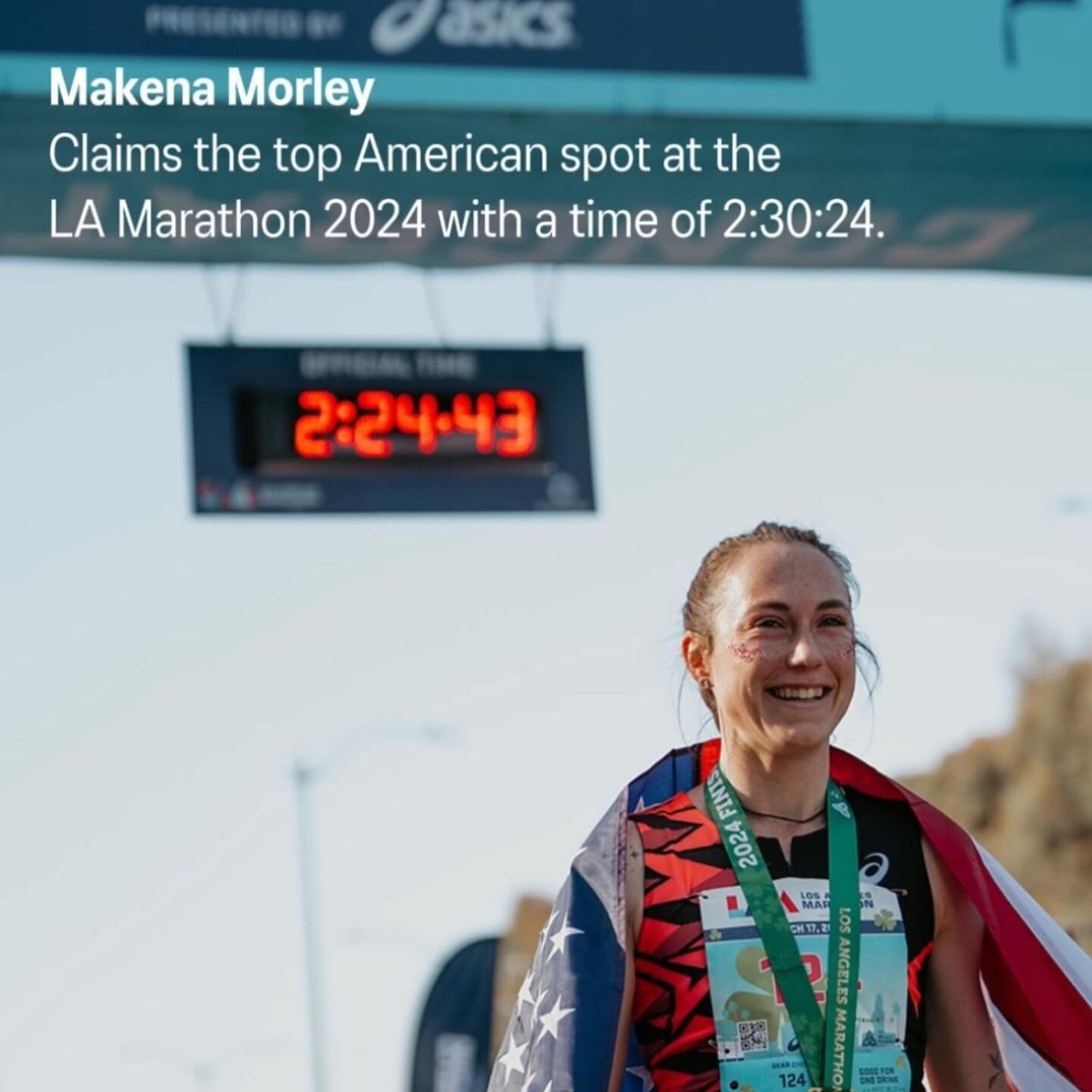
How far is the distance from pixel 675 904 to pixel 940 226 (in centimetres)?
676

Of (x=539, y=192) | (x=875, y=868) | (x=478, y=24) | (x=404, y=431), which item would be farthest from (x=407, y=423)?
(x=875, y=868)

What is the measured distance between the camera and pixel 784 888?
12.9 feet

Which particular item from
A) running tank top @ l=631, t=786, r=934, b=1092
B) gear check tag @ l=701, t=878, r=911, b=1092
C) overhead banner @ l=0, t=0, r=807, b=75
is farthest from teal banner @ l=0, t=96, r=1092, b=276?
gear check tag @ l=701, t=878, r=911, b=1092

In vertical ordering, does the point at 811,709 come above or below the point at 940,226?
below

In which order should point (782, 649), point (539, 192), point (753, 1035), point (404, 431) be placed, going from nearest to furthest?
1. point (753, 1035)
2. point (782, 649)
3. point (539, 192)
4. point (404, 431)

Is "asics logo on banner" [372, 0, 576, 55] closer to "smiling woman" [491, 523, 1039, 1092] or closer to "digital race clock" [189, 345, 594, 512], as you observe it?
"digital race clock" [189, 345, 594, 512]

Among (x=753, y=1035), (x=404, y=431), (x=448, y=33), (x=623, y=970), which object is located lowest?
(x=753, y=1035)

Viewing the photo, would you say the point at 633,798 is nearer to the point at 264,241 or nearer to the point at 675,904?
the point at 675,904

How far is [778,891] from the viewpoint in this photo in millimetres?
3924

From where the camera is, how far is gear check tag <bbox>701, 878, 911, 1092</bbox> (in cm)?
380

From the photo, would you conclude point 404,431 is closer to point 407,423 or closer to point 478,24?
point 407,423

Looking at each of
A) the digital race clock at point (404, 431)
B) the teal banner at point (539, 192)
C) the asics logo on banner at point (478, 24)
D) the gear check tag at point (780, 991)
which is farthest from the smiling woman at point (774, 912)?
the digital race clock at point (404, 431)

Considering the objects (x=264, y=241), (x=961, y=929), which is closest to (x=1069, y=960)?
(x=961, y=929)

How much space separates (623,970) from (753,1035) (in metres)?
0.21
